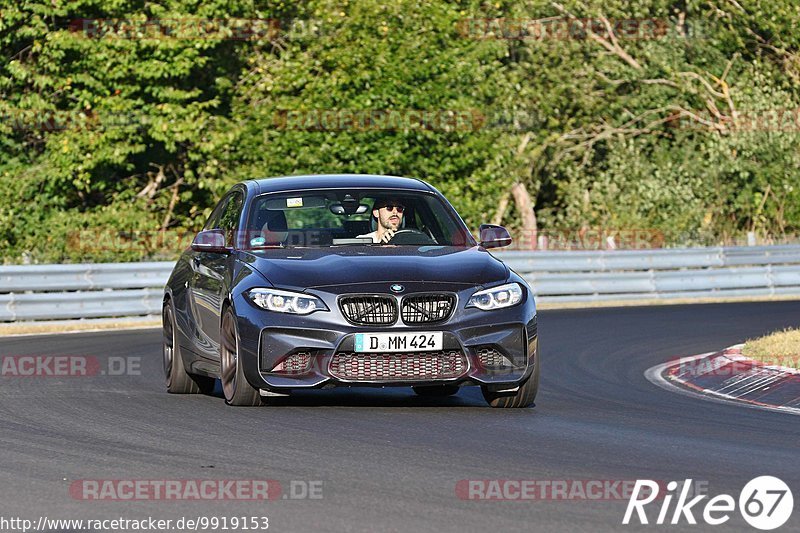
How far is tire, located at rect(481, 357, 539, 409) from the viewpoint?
37.0ft

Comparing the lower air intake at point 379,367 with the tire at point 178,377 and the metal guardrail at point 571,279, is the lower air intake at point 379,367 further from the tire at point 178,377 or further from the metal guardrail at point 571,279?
the metal guardrail at point 571,279

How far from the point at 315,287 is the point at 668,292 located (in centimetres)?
1849

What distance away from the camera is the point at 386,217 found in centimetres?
1223

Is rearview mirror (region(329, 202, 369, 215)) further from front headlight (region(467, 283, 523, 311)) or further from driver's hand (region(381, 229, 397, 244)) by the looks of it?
front headlight (region(467, 283, 523, 311))

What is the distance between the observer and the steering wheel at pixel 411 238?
12.0 meters

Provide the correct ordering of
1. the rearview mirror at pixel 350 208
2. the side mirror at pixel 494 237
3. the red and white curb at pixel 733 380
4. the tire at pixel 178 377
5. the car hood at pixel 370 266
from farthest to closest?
1. the tire at pixel 178 377
2. the red and white curb at pixel 733 380
3. the rearview mirror at pixel 350 208
4. the side mirror at pixel 494 237
5. the car hood at pixel 370 266

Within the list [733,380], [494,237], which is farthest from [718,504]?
[733,380]

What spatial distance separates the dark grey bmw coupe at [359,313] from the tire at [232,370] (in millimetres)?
11

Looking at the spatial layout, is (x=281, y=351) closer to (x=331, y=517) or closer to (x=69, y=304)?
(x=331, y=517)

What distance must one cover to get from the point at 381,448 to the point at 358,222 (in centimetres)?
329

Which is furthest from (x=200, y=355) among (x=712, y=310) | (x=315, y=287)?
(x=712, y=310)

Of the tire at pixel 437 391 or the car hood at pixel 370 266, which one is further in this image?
the tire at pixel 437 391
